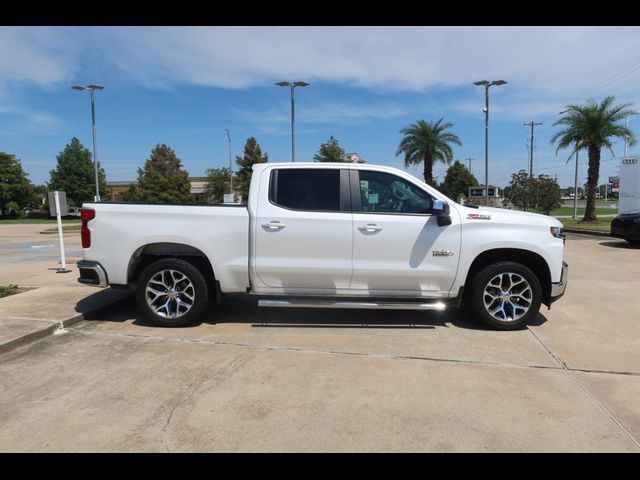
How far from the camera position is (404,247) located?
17.6 ft

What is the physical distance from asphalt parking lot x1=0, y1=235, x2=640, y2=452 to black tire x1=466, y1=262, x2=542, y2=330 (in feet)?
0.59

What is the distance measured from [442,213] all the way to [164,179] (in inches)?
1856

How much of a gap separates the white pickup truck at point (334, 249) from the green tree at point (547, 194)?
92.1 feet

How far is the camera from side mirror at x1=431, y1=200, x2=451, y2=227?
527 centimetres

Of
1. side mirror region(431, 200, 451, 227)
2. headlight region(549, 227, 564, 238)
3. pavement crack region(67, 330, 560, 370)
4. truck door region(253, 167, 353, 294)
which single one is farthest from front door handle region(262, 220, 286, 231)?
headlight region(549, 227, 564, 238)

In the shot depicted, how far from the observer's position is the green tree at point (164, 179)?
4844 cm

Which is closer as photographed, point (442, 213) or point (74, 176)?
point (442, 213)

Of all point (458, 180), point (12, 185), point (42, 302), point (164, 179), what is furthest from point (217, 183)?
point (42, 302)

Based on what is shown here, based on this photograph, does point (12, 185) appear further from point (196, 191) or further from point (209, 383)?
point (209, 383)

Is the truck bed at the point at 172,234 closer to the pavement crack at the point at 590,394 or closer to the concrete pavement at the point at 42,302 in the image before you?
the concrete pavement at the point at 42,302

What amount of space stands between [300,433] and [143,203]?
3666 millimetres

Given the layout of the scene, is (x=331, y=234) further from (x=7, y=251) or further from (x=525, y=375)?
(x=7, y=251)

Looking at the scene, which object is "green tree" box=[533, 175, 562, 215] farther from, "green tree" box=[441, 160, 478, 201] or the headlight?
"green tree" box=[441, 160, 478, 201]

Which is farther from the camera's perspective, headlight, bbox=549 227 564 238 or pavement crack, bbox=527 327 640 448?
headlight, bbox=549 227 564 238
